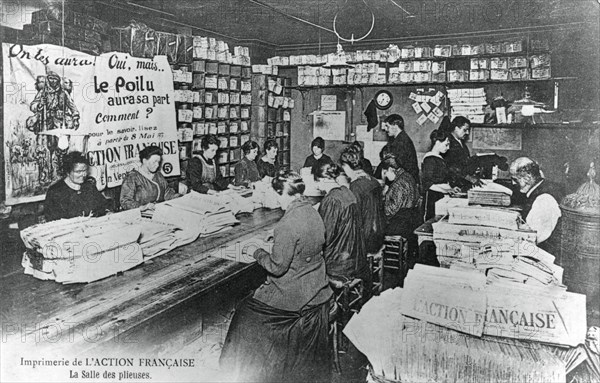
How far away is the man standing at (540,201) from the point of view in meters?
2.58

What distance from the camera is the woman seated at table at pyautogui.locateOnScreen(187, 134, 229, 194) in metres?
2.89

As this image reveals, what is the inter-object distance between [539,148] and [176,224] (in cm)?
196

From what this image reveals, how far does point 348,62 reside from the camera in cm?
277

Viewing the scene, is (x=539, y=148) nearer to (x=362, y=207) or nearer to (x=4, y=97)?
(x=362, y=207)

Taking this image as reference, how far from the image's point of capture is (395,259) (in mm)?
2736

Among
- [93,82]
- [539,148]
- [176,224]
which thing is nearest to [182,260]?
[176,224]

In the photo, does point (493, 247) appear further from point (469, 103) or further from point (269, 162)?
point (269, 162)

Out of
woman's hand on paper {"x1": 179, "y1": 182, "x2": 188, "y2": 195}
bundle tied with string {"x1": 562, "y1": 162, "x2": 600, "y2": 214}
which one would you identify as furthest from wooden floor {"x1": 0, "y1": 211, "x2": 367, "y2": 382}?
bundle tied with string {"x1": 562, "y1": 162, "x2": 600, "y2": 214}

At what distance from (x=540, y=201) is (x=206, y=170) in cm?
178

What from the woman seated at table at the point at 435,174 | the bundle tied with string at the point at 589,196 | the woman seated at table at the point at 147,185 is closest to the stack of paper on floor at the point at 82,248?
the woman seated at table at the point at 147,185

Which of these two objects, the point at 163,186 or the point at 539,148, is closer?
the point at 539,148

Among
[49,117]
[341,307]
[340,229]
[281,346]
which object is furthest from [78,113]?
[341,307]

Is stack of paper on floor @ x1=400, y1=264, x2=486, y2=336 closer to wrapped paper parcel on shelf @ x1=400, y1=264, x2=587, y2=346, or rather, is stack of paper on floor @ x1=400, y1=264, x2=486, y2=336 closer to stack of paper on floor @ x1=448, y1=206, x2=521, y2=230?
wrapped paper parcel on shelf @ x1=400, y1=264, x2=587, y2=346

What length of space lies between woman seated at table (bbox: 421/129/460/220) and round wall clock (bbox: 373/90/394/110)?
28 centimetres
